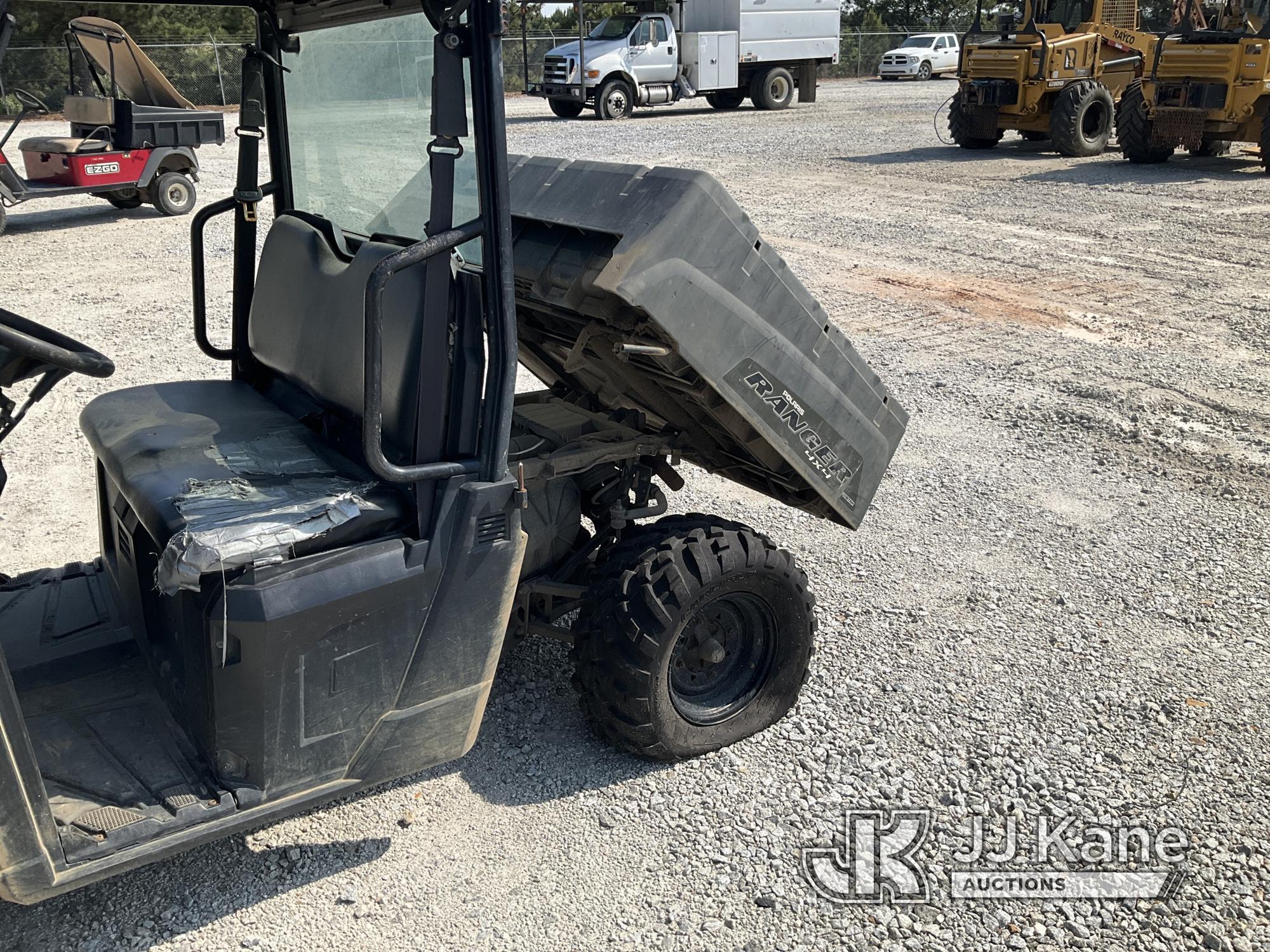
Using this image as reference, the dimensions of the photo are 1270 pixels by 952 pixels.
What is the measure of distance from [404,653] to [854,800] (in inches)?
59.4

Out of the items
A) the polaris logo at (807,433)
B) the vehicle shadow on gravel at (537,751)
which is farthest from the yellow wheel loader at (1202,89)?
the vehicle shadow on gravel at (537,751)

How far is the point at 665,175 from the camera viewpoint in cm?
297

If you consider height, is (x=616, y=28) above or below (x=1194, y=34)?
above

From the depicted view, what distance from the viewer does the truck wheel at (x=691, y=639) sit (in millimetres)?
3221

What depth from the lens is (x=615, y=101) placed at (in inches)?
993

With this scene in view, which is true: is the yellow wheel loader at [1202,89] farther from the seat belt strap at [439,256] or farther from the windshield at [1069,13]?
the seat belt strap at [439,256]

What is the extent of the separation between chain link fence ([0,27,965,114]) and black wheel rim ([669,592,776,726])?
6.12ft

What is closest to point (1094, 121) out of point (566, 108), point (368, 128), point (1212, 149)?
point (1212, 149)

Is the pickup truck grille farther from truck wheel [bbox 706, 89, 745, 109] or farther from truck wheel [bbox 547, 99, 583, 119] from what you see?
truck wheel [bbox 706, 89, 745, 109]

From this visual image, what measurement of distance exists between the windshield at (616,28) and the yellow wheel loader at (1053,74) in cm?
932

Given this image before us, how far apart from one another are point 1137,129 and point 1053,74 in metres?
2.03

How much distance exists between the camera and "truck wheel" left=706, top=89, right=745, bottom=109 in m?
28.0

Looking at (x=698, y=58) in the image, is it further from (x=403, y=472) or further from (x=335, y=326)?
(x=403, y=472)

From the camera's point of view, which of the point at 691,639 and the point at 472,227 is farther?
the point at 691,639
